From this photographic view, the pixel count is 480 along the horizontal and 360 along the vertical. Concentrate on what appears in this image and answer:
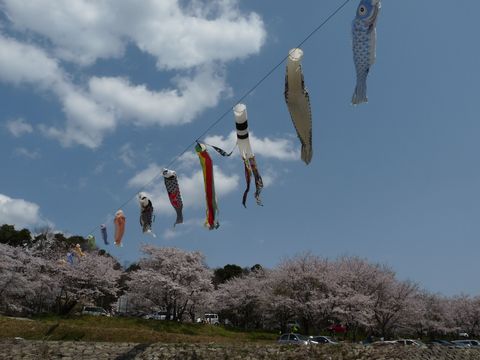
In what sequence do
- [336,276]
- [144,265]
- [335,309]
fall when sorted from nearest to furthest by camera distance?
[335,309] → [336,276] → [144,265]

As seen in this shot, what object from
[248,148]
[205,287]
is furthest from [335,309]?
[248,148]

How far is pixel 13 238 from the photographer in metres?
61.3

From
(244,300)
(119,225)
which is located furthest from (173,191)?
(244,300)

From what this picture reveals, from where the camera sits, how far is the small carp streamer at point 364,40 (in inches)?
401

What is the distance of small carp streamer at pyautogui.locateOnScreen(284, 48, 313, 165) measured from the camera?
12.1m

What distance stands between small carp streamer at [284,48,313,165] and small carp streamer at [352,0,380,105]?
1.58 m

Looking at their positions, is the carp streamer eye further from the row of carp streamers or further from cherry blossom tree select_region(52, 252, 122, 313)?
cherry blossom tree select_region(52, 252, 122, 313)

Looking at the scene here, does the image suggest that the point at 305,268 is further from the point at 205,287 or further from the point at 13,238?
the point at 13,238

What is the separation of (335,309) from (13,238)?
→ 44250 millimetres

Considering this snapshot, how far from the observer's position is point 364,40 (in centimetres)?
1046

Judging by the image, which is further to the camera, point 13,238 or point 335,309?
point 13,238

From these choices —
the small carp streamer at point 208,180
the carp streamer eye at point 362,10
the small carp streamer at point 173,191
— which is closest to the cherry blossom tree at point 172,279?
the small carp streamer at point 173,191

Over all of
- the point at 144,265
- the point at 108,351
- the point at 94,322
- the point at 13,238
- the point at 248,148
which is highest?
the point at 13,238

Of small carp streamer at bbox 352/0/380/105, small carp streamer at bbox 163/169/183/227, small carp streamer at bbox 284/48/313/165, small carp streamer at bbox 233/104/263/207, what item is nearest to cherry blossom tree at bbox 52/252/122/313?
small carp streamer at bbox 163/169/183/227
